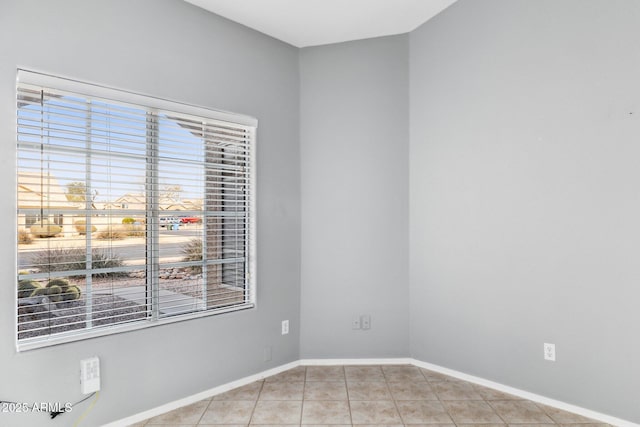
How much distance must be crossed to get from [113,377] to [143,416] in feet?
1.11

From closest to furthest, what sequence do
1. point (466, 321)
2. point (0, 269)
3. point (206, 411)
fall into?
1. point (0, 269)
2. point (206, 411)
3. point (466, 321)

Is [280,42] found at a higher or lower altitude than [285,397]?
higher

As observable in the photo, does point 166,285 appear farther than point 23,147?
Yes

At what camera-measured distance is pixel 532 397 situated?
2541 mm

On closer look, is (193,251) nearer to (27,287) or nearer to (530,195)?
(27,287)

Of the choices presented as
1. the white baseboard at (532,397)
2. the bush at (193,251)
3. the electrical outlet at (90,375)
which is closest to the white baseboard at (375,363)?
the white baseboard at (532,397)

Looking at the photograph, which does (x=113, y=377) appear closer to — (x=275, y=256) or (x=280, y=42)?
(x=275, y=256)

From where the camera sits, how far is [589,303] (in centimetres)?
232

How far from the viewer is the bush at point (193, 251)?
265 centimetres

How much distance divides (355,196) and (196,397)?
77.1 inches

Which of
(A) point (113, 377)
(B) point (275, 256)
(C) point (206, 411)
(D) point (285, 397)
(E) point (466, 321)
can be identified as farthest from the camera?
(B) point (275, 256)

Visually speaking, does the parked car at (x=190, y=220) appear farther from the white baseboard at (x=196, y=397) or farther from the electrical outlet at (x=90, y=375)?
the white baseboard at (x=196, y=397)

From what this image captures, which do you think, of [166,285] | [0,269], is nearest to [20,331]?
[0,269]

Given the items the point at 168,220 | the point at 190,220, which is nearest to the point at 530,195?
the point at 190,220
